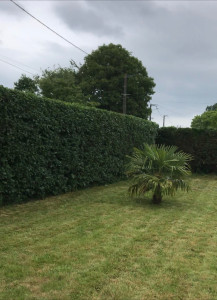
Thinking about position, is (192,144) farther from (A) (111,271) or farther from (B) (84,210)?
(A) (111,271)

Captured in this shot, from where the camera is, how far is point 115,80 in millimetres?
29656

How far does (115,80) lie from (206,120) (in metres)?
24.6

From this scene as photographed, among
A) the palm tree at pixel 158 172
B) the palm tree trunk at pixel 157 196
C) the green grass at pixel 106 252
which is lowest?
the green grass at pixel 106 252

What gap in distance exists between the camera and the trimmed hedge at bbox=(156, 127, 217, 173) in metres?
14.9

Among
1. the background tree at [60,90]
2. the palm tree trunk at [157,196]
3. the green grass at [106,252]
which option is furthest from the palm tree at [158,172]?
the background tree at [60,90]

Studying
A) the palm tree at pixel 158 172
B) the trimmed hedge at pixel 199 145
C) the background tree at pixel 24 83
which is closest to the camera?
the palm tree at pixel 158 172

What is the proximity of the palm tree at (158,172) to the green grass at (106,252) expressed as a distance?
52 centimetres

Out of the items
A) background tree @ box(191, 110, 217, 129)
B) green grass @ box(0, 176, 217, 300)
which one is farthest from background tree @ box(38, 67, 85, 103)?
background tree @ box(191, 110, 217, 129)

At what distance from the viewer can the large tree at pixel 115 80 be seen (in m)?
29.7

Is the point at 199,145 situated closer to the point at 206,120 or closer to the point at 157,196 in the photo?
the point at 157,196

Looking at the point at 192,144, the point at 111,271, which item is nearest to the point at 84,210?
the point at 111,271

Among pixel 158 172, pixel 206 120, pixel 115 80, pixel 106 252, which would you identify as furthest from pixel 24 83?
pixel 106 252

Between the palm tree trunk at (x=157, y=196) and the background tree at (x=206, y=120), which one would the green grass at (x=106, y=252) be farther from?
the background tree at (x=206, y=120)

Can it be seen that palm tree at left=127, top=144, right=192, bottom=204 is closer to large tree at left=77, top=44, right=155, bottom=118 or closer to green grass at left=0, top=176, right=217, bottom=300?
green grass at left=0, top=176, right=217, bottom=300
